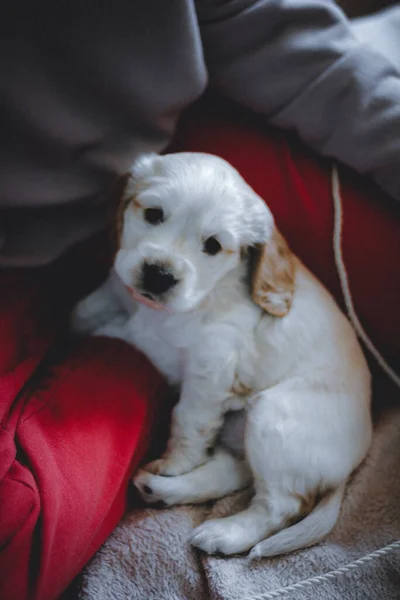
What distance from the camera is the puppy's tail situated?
1.13 meters

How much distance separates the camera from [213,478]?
4.14 feet

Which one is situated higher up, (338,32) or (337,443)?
(338,32)

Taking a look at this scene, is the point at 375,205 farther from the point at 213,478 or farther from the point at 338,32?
the point at 213,478

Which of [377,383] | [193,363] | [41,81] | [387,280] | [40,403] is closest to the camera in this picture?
[41,81]

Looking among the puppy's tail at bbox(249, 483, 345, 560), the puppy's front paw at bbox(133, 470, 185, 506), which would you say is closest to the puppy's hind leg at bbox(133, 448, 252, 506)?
the puppy's front paw at bbox(133, 470, 185, 506)

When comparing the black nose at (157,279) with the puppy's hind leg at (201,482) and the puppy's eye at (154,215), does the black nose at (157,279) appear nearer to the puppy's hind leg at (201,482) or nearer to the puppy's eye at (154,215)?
the puppy's eye at (154,215)

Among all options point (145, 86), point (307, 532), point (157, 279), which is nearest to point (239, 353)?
point (157, 279)

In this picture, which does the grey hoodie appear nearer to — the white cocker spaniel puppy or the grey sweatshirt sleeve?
the grey sweatshirt sleeve

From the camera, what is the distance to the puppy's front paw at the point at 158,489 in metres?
1.20

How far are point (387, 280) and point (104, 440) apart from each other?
0.81 m

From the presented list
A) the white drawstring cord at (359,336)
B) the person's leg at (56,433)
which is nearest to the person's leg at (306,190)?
the white drawstring cord at (359,336)

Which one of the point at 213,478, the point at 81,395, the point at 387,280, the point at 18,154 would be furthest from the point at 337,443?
the point at 18,154

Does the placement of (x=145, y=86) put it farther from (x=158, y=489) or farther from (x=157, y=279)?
(x=158, y=489)

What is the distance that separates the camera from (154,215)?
3.67 ft
